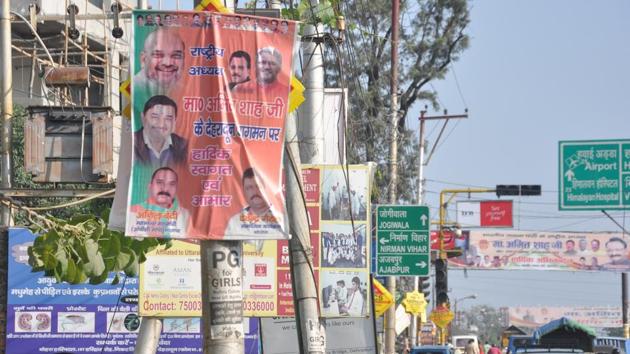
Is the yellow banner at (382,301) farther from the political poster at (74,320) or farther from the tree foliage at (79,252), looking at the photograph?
the tree foliage at (79,252)

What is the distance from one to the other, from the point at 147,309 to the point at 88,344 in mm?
4400

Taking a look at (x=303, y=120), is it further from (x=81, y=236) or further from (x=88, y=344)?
(x=88, y=344)

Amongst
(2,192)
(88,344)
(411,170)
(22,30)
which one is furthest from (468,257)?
(2,192)

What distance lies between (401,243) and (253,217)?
19397mm

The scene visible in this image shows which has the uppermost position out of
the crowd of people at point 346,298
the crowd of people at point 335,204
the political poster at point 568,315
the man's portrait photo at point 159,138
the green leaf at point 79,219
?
the man's portrait photo at point 159,138

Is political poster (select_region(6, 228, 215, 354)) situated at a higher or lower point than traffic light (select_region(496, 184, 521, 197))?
lower

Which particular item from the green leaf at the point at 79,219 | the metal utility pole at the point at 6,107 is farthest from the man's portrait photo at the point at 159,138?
the metal utility pole at the point at 6,107

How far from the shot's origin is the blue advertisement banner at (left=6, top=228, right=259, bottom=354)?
20.1 meters

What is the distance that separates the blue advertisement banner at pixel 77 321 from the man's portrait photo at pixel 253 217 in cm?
1122

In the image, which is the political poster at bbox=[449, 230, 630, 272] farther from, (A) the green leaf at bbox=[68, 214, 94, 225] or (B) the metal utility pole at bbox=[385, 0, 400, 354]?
(A) the green leaf at bbox=[68, 214, 94, 225]

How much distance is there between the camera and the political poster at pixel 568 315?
11531cm

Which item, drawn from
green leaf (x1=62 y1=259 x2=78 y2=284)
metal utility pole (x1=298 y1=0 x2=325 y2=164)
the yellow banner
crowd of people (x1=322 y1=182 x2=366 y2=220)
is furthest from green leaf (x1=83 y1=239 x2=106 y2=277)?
the yellow banner

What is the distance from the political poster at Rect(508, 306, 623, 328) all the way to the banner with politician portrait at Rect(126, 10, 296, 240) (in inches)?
4053

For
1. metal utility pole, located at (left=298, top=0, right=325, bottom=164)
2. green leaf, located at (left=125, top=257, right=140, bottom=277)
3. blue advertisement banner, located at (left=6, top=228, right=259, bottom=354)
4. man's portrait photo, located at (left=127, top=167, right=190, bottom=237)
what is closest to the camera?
man's portrait photo, located at (left=127, top=167, right=190, bottom=237)
